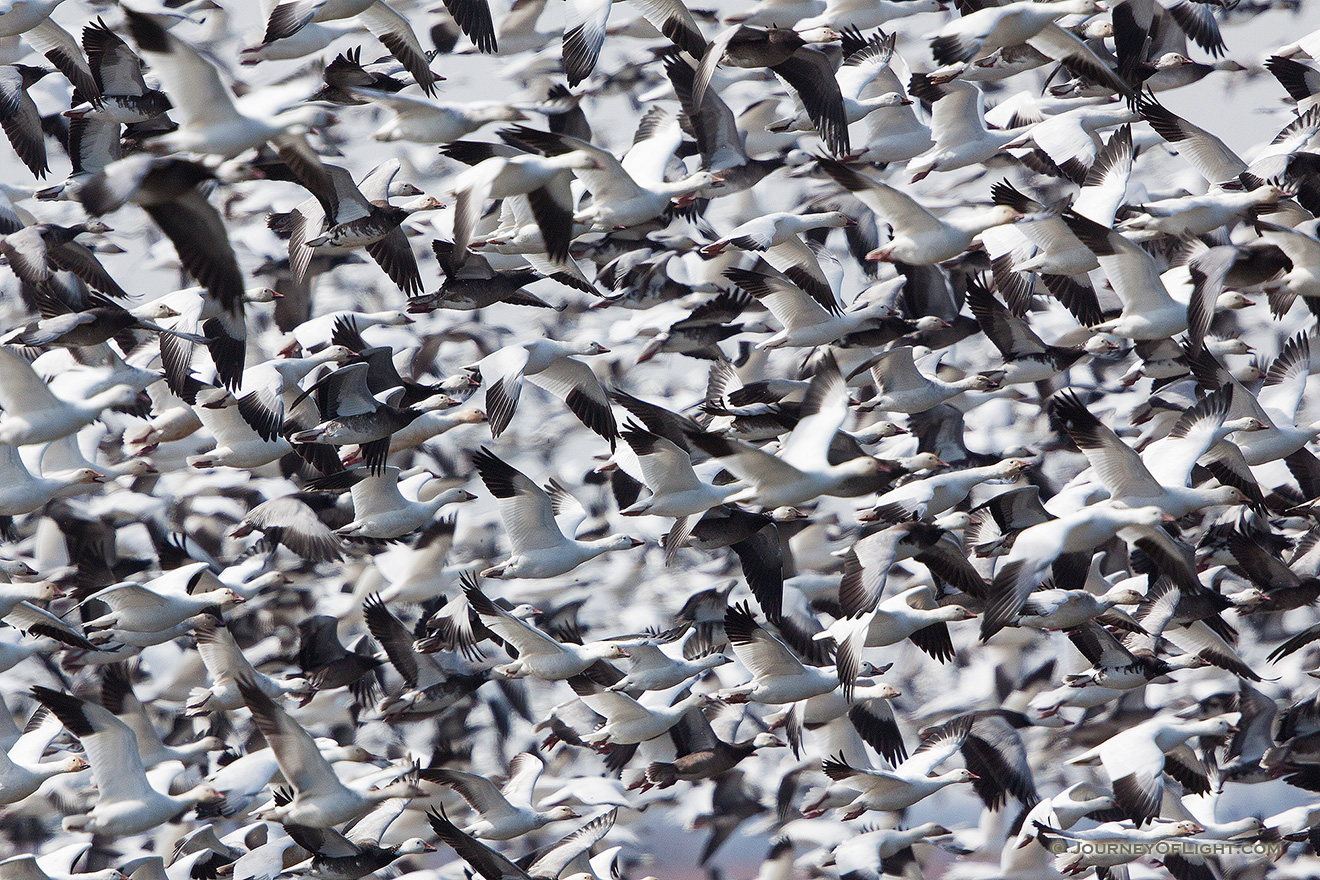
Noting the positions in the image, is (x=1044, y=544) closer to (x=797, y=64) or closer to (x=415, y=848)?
(x=797, y=64)

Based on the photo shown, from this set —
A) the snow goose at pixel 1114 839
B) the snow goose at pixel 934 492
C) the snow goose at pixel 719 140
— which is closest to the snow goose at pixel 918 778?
the snow goose at pixel 1114 839

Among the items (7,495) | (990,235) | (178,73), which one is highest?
(178,73)

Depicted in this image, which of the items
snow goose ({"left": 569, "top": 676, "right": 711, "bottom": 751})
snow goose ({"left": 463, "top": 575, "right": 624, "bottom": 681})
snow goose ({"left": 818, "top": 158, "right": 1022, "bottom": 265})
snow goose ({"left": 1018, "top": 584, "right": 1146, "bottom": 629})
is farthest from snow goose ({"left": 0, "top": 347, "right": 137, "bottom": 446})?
snow goose ({"left": 1018, "top": 584, "right": 1146, "bottom": 629})

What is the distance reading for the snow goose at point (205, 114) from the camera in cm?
757

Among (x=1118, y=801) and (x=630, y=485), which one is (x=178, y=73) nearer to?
(x=630, y=485)

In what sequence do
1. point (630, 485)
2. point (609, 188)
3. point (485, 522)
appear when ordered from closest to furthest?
1. point (609, 188)
2. point (630, 485)
3. point (485, 522)

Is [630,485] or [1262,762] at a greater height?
[630,485]

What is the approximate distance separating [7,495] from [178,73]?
13.2 feet

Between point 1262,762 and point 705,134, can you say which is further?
point 705,134

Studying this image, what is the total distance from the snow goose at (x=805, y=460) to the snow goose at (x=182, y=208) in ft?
10.8

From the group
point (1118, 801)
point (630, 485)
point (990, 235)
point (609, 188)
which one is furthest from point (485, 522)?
point (1118, 801)

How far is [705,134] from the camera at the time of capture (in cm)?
1201

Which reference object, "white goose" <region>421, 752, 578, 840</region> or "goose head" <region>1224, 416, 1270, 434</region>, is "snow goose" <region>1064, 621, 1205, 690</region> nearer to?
"goose head" <region>1224, 416, 1270, 434</region>

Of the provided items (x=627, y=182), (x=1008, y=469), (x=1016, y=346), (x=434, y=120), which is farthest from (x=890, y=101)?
(x=434, y=120)
